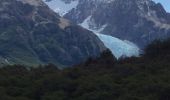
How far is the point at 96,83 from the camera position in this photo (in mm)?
53094

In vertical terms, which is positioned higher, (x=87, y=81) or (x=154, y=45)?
(x=154, y=45)

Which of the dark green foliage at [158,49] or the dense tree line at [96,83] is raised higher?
the dark green foliage at [158,49]

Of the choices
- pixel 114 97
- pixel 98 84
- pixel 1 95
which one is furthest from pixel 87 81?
pixel 1 95

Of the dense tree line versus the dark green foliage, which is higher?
the dark green foliage

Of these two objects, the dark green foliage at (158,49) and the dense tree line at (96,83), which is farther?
the dark green foliage at (158,49)

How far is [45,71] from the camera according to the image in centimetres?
6400

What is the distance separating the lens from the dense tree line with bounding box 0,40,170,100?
49719 mm

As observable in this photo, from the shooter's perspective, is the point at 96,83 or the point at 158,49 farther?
the point at 158,49

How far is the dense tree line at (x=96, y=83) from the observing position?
49.7m

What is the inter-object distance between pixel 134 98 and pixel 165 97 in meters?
2.97

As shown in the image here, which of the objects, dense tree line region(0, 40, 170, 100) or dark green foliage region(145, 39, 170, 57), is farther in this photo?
dark green foliage region(145, 39, 170, 57)

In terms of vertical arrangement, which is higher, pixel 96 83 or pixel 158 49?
pixel 158 49

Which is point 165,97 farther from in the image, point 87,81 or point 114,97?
point 87,81

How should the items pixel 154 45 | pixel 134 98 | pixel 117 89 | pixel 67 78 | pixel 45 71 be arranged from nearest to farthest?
pixel 134 98 → pixel 117 89 → pixel 67 78 → pixel 45 71 → pixel 154 45
